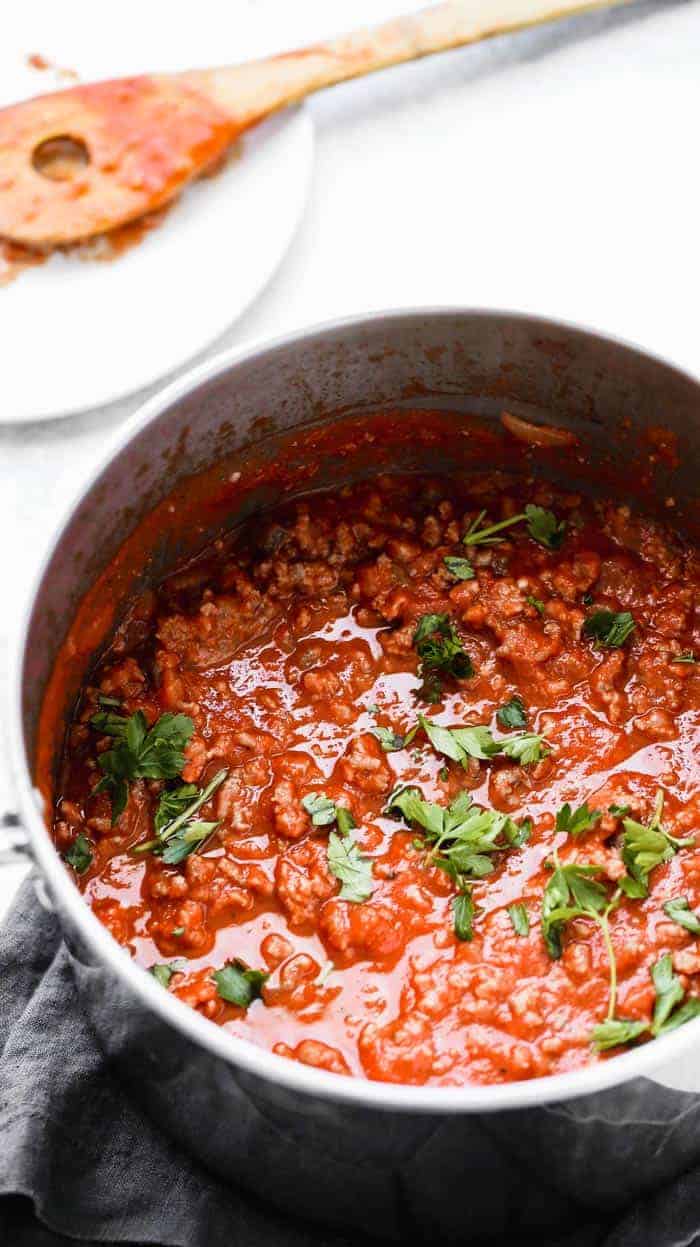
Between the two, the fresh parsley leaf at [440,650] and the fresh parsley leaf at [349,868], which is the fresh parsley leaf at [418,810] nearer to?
the fresh parsley leaf at [349,868]

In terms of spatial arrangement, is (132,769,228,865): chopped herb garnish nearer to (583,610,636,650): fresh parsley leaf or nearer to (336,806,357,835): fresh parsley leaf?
(336,806,357,835): fresh parsley leaf

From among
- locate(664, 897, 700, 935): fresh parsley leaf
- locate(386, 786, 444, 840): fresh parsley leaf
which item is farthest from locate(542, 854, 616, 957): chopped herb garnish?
locate(386, 786, 444, 840): fresh parsley leaf

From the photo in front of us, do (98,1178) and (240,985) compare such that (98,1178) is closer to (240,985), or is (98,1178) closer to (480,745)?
(240,985)

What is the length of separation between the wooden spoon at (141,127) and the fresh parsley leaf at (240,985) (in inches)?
65.5

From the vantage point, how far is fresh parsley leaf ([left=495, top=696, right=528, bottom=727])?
102 inches

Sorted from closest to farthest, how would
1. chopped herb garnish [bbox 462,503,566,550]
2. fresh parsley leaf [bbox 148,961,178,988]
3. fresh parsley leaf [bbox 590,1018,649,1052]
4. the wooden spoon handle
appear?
fresh parsley leaf [bbox 590,1018,649,1052]
fresh parsley leaf [bbox 148,961,178,988]
chopped herb garnish [bbox 462,503,566,550]
the wooden spoon handle

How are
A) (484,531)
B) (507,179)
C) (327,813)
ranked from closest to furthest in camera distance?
(327,813)
(484,531)
(507,179)

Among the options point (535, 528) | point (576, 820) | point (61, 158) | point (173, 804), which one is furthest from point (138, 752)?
point (61, 158)

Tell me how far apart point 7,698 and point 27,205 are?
146 cm

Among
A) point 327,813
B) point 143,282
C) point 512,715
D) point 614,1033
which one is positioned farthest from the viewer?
point 143,282

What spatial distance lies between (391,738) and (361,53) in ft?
5.42

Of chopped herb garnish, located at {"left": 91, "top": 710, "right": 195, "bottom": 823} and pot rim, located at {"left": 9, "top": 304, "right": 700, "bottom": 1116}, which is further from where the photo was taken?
chopped herb garnish, located at {"left": 91, "top": 710, "right": 195, "bottom": 823}

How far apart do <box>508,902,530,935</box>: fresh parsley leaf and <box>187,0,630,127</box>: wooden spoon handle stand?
1.84 metres

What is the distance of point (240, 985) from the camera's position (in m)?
2.33
